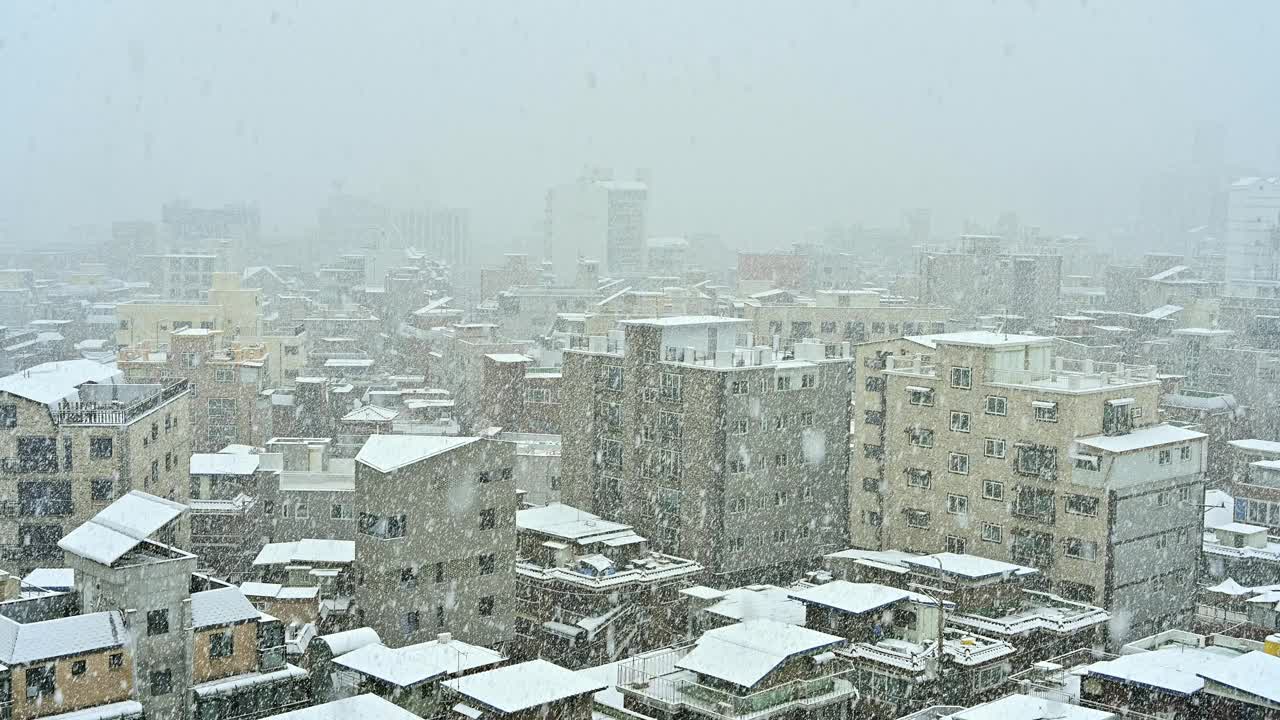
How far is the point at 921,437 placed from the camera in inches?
714

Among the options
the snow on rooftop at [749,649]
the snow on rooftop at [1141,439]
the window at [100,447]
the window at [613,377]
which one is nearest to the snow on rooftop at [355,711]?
the snow on rooftop at [749,649]

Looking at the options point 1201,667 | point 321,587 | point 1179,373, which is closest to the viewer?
point 1201,667

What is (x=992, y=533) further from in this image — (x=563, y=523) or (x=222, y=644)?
(x=222, y=644)

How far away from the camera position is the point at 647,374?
1891cm

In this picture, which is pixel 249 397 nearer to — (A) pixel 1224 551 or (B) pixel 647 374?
(B) pixel 647 374

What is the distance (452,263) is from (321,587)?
67.2m

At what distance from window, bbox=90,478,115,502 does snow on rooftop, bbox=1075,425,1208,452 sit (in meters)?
11.5

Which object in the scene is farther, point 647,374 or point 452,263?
point 452,263

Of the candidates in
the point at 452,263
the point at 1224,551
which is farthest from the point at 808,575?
the point at 452,263

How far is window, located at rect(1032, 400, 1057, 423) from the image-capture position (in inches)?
659

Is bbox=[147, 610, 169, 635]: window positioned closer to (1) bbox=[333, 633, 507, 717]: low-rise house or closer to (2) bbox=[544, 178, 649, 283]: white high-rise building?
(1) bbox=[333, 633, 507, 717]: low-rise house

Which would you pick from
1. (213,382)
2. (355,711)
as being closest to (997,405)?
(355,711)

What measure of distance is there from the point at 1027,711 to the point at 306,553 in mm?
8755

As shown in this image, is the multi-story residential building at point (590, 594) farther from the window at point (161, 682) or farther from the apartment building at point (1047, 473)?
the window at point (161, 682)
